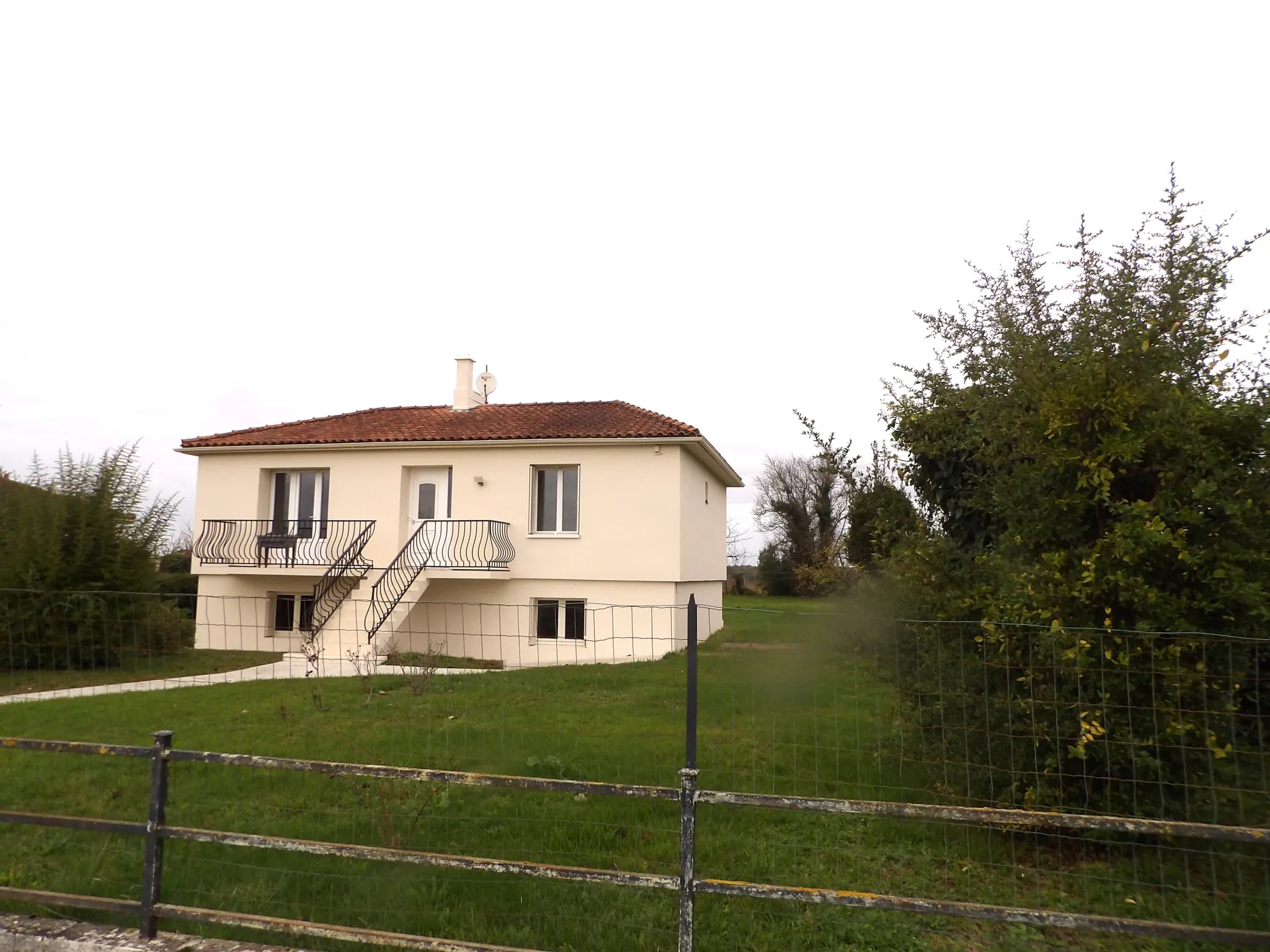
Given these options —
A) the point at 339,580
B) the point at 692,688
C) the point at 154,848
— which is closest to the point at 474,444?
the point at 339,580

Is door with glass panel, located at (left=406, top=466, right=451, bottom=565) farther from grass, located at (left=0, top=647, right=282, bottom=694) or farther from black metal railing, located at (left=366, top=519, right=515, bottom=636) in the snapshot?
grass, located at (left=0, top=647, right=282, bottom=694)

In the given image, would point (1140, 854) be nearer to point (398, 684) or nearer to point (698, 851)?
point (698, 851)

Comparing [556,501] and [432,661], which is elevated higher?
[556,501]

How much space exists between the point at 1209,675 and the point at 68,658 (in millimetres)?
6049

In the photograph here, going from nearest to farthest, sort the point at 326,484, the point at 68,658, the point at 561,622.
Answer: the point at 68,658
the point at 561,622
the point at 326,484

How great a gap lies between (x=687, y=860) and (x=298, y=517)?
17757 mm

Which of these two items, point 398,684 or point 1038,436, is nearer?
point 1038,436

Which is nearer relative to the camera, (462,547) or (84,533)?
(84,533)

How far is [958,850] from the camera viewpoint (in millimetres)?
4746

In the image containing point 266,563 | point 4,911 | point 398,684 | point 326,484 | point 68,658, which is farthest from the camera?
point 326,484

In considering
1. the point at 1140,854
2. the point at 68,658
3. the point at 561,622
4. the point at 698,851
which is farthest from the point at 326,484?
the point at 1140,854

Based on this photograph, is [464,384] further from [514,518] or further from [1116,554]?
[1116,554]

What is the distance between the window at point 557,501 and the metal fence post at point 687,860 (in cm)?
1413

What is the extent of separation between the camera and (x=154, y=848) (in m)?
3.85
